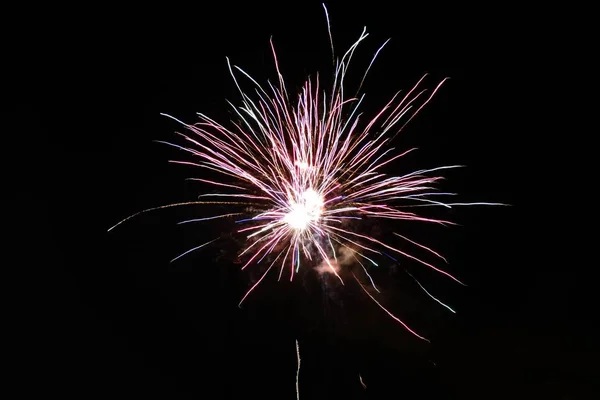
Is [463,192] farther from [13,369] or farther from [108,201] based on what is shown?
[13,369]

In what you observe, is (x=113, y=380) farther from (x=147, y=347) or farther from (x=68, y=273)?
(x=68, y=273)

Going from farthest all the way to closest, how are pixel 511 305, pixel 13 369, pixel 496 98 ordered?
pixel 511 305, pixel 496 98, pixel 13 369

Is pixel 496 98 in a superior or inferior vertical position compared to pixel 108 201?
superior

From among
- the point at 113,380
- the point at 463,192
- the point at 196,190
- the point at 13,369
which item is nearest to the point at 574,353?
the point at 463,192

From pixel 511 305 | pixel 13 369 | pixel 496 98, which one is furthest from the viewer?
pixel 511 305

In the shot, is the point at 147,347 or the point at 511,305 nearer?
the point at 147,347

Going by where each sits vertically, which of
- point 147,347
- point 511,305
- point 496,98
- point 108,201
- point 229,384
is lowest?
point 229,384
